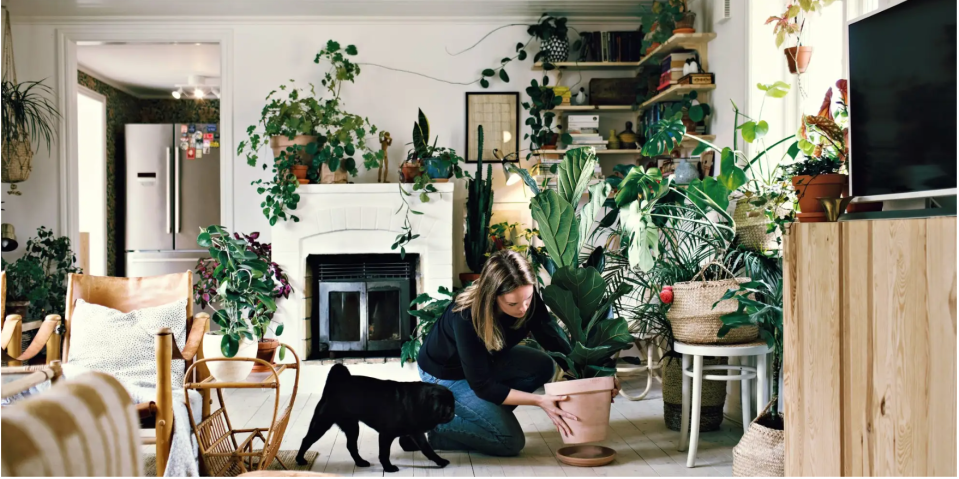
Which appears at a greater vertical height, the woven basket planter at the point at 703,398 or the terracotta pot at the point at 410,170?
the terracotta pot at the point at 410,170

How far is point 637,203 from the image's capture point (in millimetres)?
3219

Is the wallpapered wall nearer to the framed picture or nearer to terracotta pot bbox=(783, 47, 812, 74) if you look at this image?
the framed picture

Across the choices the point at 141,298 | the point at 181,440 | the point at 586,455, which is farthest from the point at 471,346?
the point at 141,298

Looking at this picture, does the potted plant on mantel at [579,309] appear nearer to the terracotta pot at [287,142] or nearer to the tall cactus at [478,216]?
the tall cactus at [478,216]

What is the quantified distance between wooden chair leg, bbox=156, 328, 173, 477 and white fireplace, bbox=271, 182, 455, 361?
2173 millimetres

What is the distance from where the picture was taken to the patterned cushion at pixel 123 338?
312 cm

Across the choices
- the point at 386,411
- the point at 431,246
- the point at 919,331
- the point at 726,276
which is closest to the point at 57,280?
the point at 431,246

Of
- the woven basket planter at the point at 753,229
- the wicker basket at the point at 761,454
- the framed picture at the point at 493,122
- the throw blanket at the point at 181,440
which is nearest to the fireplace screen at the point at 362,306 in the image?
the framed picture at the point at 493,122

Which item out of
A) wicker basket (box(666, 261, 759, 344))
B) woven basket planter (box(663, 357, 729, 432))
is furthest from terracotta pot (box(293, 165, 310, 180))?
wicker basket (box(666, 261, 759, 344))

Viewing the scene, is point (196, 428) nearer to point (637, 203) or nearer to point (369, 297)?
point (637, 203)

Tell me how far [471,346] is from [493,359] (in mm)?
188

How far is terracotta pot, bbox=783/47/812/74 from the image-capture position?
136 inches

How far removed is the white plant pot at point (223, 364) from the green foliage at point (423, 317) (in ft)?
2.98

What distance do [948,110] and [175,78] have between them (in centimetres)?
667
